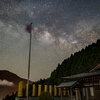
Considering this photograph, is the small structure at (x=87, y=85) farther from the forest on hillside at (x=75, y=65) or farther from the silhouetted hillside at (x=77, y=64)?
the forest on hillside at (x=75, y=65)

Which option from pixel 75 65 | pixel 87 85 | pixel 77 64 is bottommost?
pixel 87 85

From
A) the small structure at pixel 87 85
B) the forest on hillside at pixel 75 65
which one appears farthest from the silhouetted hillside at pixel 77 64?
the small structure at pixel 87 85

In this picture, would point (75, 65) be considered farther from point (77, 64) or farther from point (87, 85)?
point (87, 85)

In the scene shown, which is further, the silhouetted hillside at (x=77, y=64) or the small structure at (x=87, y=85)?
the silhouetted hillside at (x=77, y=64)

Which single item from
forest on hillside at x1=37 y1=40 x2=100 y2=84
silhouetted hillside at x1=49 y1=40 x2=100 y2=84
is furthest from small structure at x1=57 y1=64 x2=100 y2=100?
forest on hillside at x1=37 y1=40 x2=100 y2=84

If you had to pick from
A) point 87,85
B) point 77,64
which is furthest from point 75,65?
point 87,85

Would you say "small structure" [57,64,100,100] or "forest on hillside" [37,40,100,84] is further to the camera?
"forest on hillside" [37,40,100,84]

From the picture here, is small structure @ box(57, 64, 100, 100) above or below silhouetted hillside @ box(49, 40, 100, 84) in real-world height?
below

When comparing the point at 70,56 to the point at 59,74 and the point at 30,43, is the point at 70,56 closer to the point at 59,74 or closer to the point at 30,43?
the point at 59,74

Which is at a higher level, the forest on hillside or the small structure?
the forest on hillside

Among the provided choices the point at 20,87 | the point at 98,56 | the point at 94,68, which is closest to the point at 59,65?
the point at 98,56

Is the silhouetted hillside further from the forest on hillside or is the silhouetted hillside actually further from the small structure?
the small structure

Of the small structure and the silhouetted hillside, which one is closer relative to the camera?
the small structure

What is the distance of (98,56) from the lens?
5006 cm
